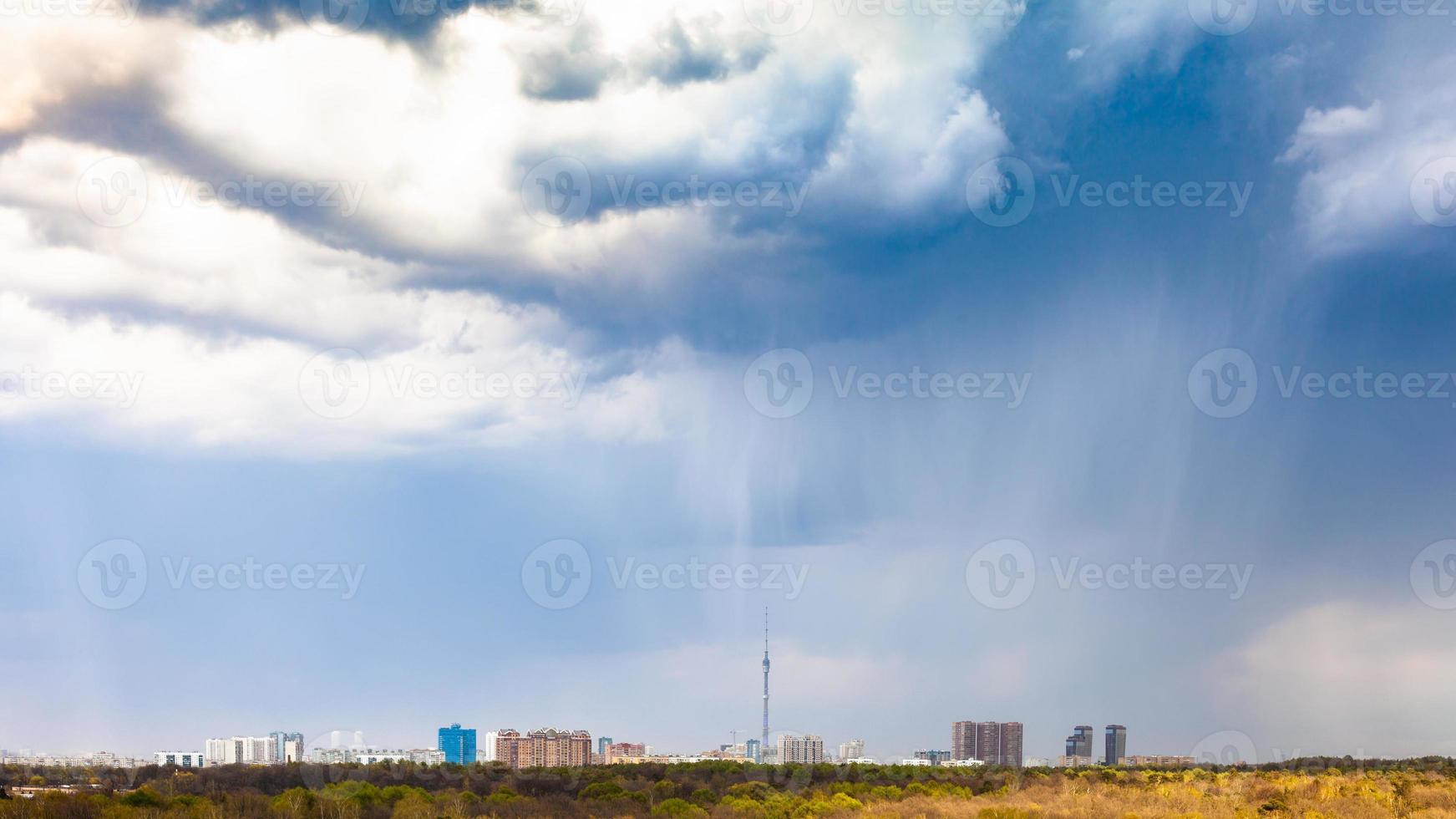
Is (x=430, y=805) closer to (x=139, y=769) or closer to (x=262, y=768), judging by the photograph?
(x=262, y=768)

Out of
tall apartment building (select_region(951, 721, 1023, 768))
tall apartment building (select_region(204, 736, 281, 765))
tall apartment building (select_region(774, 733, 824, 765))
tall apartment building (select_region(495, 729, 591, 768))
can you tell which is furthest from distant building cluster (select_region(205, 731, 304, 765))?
tall apartment building (select_region(951, 721, 1023, 768))

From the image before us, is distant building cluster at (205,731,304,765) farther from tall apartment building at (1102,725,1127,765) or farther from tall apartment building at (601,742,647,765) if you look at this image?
tall apartment building at (1102,725,1127,765)

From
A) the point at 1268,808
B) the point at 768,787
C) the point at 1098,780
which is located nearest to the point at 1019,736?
the point at 1098,780

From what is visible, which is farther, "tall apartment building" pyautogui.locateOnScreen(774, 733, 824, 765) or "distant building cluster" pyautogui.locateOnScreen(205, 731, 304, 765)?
"tall apartment building" pyautogui.locateOnScreen(774, 733, 824, 765)

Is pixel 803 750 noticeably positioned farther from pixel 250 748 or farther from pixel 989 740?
pixel 250 748

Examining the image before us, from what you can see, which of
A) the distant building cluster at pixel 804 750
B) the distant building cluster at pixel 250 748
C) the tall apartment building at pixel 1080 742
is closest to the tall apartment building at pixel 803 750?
the distant building cluster at pixel 804 750

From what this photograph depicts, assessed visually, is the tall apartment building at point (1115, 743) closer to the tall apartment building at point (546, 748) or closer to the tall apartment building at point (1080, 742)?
the tall apartment building at point (1080, 742)
